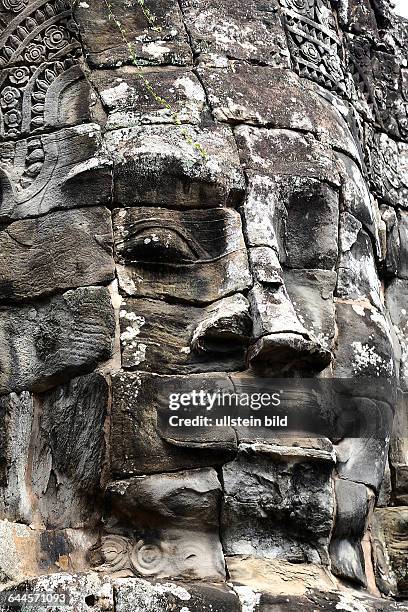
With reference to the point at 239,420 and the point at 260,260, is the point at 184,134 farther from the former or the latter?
Result: the point at 239,420

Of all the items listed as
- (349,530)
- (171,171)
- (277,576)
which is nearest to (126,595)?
(277,576)

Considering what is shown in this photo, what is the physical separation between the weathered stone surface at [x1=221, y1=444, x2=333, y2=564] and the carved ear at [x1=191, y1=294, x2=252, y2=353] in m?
0.53

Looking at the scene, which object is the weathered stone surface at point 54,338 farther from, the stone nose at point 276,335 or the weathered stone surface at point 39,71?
the weathered stone surface at point 39,71

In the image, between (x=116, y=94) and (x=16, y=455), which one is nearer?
(x=16, y=455)

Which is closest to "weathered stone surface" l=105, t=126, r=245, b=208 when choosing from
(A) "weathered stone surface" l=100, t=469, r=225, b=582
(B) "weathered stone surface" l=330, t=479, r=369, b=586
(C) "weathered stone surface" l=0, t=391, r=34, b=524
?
(C) "weathered stone surface" l=0, t=391, r=34, b=524

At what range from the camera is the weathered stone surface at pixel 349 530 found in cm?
739

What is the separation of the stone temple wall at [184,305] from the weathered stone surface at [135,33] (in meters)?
0.01

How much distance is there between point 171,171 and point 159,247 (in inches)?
16.1

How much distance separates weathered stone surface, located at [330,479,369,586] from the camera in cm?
739

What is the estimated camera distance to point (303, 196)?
7949 mm

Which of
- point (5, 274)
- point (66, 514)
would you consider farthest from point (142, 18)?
point (66, 514)

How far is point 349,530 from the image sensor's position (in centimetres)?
747

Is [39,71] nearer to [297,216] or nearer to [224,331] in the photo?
[297,216]

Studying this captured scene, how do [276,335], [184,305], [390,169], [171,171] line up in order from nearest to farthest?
[276,335]
[184,305]
[171,171]
[390,169]
